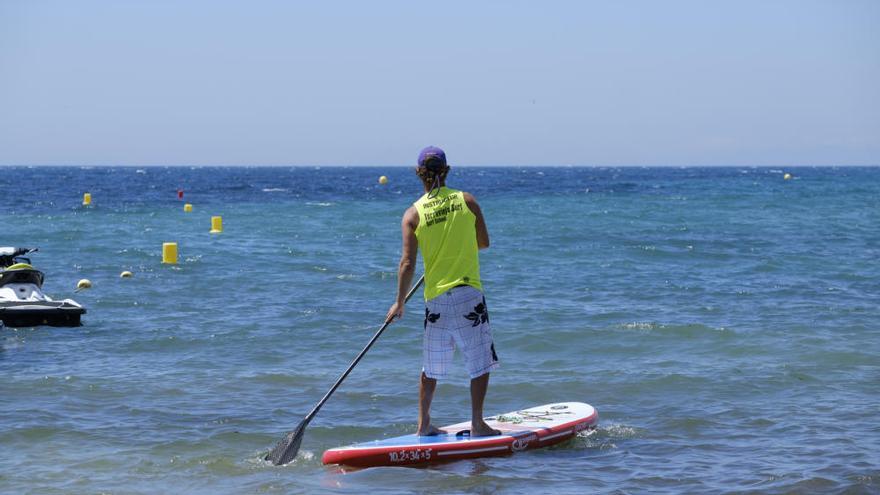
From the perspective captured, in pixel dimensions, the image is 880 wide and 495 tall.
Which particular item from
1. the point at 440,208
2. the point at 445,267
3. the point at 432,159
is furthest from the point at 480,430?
the point at 432,159

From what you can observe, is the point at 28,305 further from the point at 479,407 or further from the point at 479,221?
the point at 479,221

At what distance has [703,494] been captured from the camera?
22.2ft

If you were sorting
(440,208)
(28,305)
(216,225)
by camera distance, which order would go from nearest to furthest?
(440,208) < (28,305) < (216,225)

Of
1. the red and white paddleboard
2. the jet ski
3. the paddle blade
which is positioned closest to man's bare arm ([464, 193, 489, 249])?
the red and white paddleboard

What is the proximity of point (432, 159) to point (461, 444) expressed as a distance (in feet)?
6.72

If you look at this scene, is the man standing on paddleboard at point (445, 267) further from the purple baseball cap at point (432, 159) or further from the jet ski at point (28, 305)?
the jet ski at point (28, 305)

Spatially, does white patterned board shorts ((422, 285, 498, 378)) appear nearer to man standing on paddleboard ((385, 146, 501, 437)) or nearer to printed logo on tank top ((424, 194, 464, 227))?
man standing on paddleboard ((385, 146, 501, 437))

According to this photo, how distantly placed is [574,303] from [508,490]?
9.35m

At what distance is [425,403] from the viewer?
7.59 meters

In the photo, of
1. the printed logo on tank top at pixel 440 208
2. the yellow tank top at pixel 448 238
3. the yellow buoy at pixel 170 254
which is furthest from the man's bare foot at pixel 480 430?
the yellow buoy at pixel 170 254

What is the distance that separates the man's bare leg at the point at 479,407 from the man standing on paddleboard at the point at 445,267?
0.08 metres

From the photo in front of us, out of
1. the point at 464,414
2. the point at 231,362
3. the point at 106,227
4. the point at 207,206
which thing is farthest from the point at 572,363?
the point at 207,206

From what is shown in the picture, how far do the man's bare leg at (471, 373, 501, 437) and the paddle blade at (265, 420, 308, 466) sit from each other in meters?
1.25

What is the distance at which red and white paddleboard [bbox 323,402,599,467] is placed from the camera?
24.6 feet
